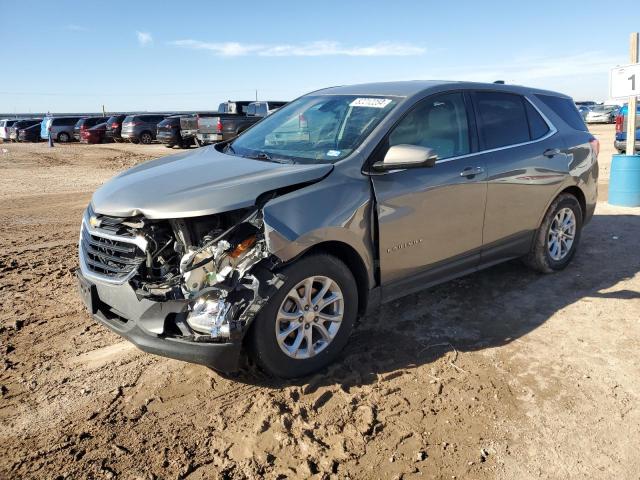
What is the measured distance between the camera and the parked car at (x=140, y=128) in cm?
2884

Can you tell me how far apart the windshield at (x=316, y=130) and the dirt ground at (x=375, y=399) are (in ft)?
4.69

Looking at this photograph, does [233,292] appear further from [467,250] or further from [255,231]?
[467,250]

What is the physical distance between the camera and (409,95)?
4.04 m

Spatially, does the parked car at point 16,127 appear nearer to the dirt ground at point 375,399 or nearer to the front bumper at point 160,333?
the dirt ground at point 375,399

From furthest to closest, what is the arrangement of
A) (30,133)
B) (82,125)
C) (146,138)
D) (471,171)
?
(30,133) < (82,125) < (146,138) < (471,171)

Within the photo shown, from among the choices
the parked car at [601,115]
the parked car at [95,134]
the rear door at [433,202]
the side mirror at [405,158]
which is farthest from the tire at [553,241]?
the parked car at [601,115]

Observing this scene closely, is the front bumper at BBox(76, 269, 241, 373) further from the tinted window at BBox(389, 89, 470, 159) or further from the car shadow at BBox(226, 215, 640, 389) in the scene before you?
the tinted window at BBox(389, 89, 470, 159)

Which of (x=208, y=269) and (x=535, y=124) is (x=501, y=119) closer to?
(x=535, y=124)

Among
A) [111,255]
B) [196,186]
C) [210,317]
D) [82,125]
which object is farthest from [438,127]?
[82,125]

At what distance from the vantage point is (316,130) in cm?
421

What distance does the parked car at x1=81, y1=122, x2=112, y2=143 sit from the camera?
1227 inches

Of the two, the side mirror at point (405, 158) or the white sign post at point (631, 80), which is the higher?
the white sign post at point (631, 80)

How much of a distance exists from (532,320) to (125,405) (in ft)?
10.3

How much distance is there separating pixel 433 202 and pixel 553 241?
2.08 m
